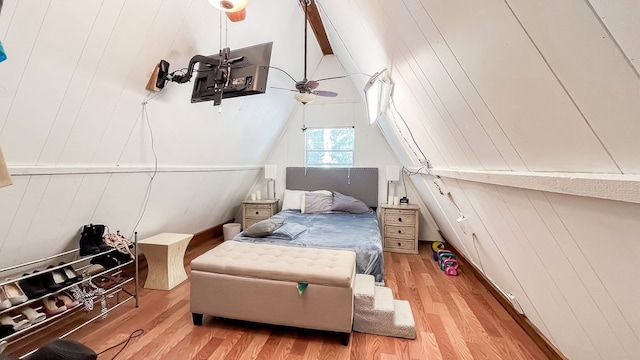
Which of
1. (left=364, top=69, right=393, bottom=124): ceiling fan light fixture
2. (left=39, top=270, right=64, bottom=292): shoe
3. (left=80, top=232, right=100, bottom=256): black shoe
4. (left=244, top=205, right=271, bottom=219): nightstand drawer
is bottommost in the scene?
(left=39, top=270, right=64, bottom=292): shoe

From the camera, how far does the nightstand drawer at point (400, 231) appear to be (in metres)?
3.61

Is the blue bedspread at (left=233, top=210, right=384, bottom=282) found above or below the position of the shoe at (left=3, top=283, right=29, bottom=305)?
above

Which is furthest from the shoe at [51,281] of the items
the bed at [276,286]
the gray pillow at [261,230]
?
the gray pillow at [261,230]

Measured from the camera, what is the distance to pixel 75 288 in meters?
1.90

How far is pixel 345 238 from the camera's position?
2682 millimetres

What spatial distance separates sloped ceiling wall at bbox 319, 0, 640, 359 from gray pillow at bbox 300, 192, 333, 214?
252 centimetres

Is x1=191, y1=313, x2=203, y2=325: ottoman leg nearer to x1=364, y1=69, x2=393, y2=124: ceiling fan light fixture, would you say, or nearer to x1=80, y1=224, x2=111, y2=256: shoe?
x1=80, y1=224, x2=111, y2=256: shoe

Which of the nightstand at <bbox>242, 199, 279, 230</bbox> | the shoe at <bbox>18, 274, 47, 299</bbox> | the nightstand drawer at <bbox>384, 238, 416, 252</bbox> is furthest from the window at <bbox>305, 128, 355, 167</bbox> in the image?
the shoe at <bbox>18, 274, 47, 299</bbox>

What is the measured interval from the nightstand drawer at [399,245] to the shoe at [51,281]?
3.38m

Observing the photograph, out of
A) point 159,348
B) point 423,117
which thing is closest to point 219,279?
point 159,348

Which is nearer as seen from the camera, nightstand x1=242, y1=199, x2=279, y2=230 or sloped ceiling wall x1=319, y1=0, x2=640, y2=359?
sloped ceiling wall x1=319, y1=0, x2=640, y2=359

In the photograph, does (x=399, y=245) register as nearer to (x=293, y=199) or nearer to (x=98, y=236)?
(x=293, y=199)

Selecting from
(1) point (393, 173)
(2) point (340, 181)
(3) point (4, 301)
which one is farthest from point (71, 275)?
(1) point (393, 173)

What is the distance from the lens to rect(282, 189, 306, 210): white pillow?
420 cm
